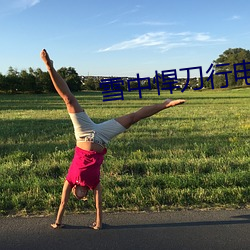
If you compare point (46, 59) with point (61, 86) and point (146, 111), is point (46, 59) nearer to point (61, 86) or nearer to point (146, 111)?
point (61, 86)

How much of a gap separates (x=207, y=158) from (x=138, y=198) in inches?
102

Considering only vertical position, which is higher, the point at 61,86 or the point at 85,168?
the point at 61,86

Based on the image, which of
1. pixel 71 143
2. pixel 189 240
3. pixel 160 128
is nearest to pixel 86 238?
pixel 189 240

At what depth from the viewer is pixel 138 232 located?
11.7 ft

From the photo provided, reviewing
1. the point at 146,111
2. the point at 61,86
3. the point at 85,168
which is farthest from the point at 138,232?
the point at 61,86

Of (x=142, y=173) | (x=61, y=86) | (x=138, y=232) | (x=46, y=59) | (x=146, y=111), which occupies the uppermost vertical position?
(x=46, y=59)

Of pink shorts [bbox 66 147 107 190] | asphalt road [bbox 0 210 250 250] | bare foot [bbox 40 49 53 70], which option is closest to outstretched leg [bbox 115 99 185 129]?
pink shorts [bbox 66 147 107 190]

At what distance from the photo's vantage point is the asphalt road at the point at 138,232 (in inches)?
129

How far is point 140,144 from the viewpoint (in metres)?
8.18

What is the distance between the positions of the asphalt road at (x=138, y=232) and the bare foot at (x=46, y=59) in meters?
1.83

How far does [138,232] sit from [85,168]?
93cm

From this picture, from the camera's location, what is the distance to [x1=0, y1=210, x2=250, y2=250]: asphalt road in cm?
327

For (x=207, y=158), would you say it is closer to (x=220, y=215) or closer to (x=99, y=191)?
(x=220, y=215)

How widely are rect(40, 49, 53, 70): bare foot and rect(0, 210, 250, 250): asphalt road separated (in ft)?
5.99
